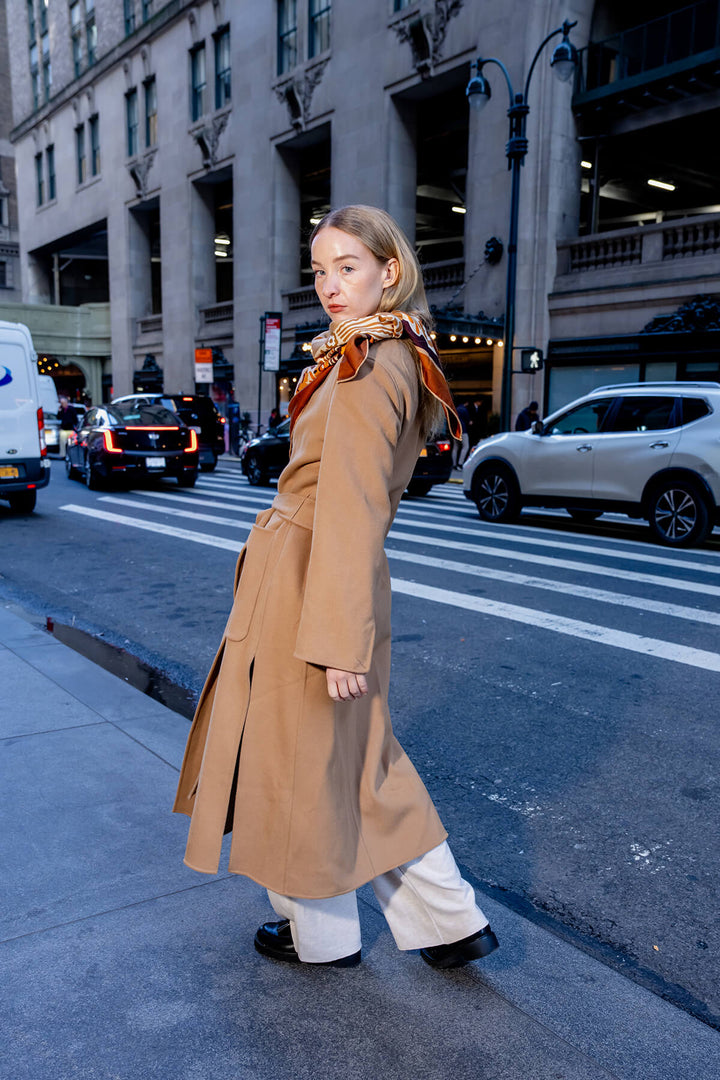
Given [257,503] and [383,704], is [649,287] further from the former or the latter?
[383,704]

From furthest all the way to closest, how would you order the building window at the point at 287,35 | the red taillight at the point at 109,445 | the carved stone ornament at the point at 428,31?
the building window at the point at 287,35 → the carved stone ornament at the point at 428,31 → the red taillight at the point at 109,445

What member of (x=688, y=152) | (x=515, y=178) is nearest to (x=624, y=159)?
(x=688, y=152)

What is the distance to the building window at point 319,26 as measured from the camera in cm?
2908

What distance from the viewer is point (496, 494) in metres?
12.4

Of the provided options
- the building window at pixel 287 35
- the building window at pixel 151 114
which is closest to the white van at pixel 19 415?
the building window at pixel 287 35

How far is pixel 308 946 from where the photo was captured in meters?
2.16

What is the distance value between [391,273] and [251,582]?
2.74ft

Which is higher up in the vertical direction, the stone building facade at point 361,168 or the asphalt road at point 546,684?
the stone building facade at point 361,168

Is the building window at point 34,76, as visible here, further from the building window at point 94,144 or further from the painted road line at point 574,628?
the painted road line at point 574,628

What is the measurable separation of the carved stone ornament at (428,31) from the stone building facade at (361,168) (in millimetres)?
57

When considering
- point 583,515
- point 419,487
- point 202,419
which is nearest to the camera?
point 583,515

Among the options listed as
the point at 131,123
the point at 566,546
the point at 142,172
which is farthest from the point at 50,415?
the point at 566,546

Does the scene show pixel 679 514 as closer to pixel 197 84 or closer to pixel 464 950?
pixel 464 950

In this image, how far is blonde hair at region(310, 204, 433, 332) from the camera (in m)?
2.05
